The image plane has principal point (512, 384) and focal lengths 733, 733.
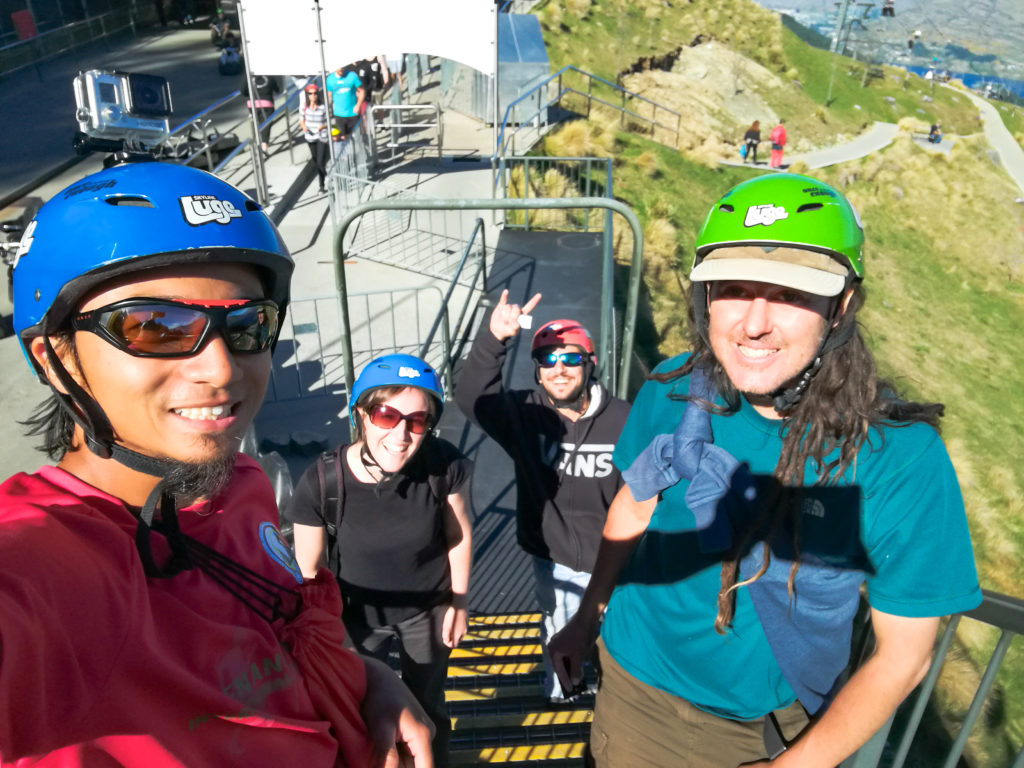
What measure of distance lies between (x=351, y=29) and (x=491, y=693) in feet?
28.4

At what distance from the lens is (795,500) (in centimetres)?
190

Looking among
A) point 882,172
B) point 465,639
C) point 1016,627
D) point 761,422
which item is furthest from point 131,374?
point 882,172

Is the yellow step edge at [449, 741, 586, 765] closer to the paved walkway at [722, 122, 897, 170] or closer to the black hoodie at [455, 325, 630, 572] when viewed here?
the black hoodie at [455, 325, 630, 572]

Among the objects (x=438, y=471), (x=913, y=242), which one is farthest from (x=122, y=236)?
(x=913, y=242)

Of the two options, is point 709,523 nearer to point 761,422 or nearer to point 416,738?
point 761,422

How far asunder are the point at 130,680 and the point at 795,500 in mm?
1540

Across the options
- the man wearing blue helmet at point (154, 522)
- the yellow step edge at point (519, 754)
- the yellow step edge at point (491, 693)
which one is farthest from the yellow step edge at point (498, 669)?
the man wearing blue helmet at point (154, 522)

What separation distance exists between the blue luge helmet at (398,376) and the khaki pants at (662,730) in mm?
1183

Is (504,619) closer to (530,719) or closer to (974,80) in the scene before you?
(530,719)

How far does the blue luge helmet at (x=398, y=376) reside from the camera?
288 cm

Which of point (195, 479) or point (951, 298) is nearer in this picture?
point (195, 479)

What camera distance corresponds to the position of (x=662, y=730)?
91.3 inches

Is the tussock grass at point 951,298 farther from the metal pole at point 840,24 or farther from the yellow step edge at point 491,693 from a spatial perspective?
the metal pole at point 840,24

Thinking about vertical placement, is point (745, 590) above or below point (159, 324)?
below
